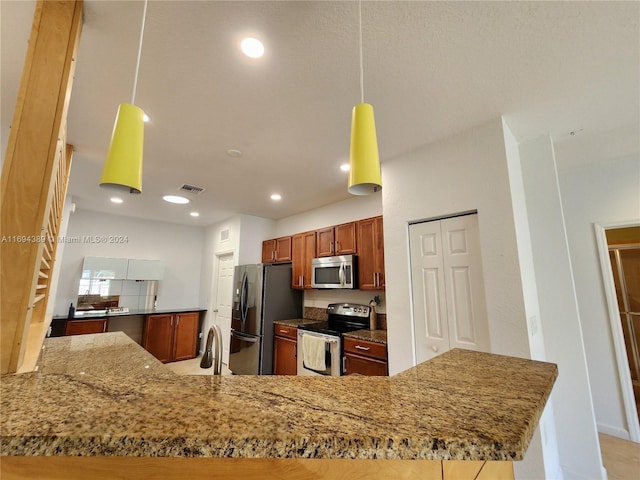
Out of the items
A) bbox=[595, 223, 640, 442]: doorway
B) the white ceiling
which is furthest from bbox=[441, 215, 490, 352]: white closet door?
bbox=[595, 223, 640, 442]: doorway

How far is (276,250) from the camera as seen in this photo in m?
4.72

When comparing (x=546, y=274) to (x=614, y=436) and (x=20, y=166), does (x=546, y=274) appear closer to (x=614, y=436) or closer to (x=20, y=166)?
(x=614, y=436)

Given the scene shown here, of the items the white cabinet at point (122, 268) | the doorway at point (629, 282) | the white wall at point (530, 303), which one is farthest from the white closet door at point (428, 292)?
the white cabinet at point (122, 268)

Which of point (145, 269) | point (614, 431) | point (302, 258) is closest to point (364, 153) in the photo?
point (302, 258)

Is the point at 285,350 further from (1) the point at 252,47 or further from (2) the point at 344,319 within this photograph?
(1) the point at 252,47

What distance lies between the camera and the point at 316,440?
0.49m

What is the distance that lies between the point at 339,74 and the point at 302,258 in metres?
2.89

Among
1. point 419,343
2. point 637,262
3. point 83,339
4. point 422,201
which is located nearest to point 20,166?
point 83,339

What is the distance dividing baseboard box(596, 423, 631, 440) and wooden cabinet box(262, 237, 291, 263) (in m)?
4.03

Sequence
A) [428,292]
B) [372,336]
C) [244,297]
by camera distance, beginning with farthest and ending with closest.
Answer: [244,297]
[372,336]
[428,292]

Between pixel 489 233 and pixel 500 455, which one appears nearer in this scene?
pixel 500 455

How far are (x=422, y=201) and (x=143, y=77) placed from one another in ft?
7.25

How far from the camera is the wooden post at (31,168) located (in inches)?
37.1

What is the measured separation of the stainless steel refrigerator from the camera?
13.0 ft
